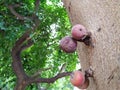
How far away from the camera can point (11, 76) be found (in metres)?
3.97

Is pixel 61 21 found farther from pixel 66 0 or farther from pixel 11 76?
pixel 66 0

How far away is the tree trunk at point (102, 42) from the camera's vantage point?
1.49ft

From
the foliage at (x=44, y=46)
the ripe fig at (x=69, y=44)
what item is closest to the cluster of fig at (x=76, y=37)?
the ripe fig at (x=69, y=44)

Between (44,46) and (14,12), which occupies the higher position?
(14,12)

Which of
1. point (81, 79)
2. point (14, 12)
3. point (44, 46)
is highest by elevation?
point (81, 79)

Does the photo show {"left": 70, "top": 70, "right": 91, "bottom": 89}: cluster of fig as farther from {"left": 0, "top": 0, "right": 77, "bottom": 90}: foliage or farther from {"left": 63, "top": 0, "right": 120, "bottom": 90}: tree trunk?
{"left": 0, "top": 0, "right": 77, "bottom": 90}: foliage

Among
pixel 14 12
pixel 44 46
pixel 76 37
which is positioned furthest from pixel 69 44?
pixel 44 46

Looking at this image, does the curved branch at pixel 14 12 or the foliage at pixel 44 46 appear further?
the foliage at pixel 44 46

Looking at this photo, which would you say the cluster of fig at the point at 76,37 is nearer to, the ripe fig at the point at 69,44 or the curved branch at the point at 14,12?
the ripe fig at the point at 69,44

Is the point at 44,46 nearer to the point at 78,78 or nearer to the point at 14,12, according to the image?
the point at 14,12

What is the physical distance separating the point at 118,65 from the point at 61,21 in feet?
10.9

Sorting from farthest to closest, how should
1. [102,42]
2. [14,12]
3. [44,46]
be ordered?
[44,46]
[14,12]
[102,42]

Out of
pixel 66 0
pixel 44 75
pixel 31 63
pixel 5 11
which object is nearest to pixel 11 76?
pixel 31 63

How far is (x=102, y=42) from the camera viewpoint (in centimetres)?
48
